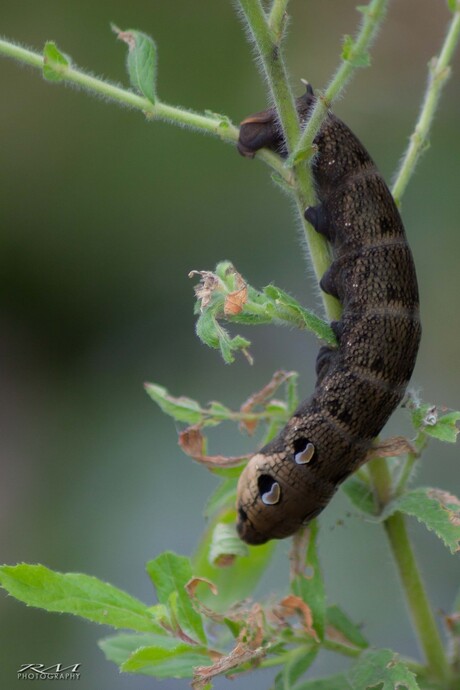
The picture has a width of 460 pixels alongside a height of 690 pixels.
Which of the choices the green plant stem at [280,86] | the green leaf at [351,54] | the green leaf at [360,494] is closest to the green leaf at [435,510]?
the green leaf at [360,494]

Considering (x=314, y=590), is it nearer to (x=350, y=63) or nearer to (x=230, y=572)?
(x=230, y=572)

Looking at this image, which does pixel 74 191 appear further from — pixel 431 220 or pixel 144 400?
pixel 431 220

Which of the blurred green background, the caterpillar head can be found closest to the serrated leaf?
the caterpillar head

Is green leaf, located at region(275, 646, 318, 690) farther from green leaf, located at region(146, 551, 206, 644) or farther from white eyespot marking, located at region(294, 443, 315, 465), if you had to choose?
white eyespot marking, located at region(294, 443, 315, 465)

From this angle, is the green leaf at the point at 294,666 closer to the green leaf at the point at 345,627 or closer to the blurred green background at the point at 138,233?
the green leaf at the point at 345,627

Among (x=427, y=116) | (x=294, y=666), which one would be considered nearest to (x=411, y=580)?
(x=294, y=666)

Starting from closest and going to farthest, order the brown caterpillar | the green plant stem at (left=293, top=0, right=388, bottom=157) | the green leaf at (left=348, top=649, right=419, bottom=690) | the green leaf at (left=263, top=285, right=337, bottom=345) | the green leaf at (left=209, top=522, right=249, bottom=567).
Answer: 1. the green plant stem at (left=293, top=0, right=388, bottom=157)
2. the green leaf at (left=263, top=285, right=337, bottom=345)
3. the green leaf at (left=348, top=649, right=419, bottom=690)
4. the brown caterpillar
5. the green leaf at (left=209, top=522, right=249, bottom=567)

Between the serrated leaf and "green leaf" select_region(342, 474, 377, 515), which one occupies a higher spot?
the serrated leaf
